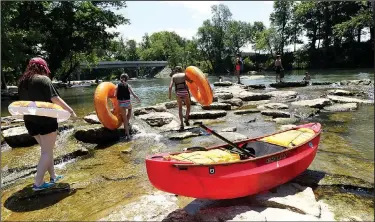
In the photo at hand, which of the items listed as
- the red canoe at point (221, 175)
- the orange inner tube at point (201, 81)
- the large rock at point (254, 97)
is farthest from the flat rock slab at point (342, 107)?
the red canoe at point (221, 175)

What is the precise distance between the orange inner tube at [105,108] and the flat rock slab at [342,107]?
8.48 m

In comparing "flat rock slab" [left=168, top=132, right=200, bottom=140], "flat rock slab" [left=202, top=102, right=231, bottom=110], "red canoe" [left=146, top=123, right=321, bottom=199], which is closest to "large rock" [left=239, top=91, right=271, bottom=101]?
"flat rock slab" [left=202, top=102, right=231, bottom=110]

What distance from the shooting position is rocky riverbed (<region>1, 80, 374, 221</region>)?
462cm

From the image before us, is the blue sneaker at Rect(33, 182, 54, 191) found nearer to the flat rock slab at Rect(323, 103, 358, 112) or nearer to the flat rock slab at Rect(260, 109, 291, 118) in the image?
the flat rock slab at Rect(260, 109, 291, 118)

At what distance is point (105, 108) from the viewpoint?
9453mm

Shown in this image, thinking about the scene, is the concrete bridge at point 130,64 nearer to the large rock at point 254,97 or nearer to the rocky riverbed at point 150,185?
the large rock at point 254,97

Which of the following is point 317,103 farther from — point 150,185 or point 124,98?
point 150,185

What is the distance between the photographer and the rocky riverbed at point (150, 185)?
462 cm

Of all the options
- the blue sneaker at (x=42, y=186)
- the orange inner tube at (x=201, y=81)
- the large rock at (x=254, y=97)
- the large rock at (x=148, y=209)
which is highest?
the orange inner tube at (x=201, y=81)

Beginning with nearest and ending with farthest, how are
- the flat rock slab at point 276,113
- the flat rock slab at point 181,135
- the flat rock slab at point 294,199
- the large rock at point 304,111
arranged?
the flat rock slab at point 294,199 → the flat rock slab at point 181,135 → the flat rock slab at point 276,113 → the large rock at point 304,111

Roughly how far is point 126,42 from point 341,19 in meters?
84.7

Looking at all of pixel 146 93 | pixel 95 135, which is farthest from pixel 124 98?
pixel 146 93

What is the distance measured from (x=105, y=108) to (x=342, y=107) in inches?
373

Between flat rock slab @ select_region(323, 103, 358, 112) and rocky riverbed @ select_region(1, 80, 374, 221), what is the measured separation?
0.97 ft
